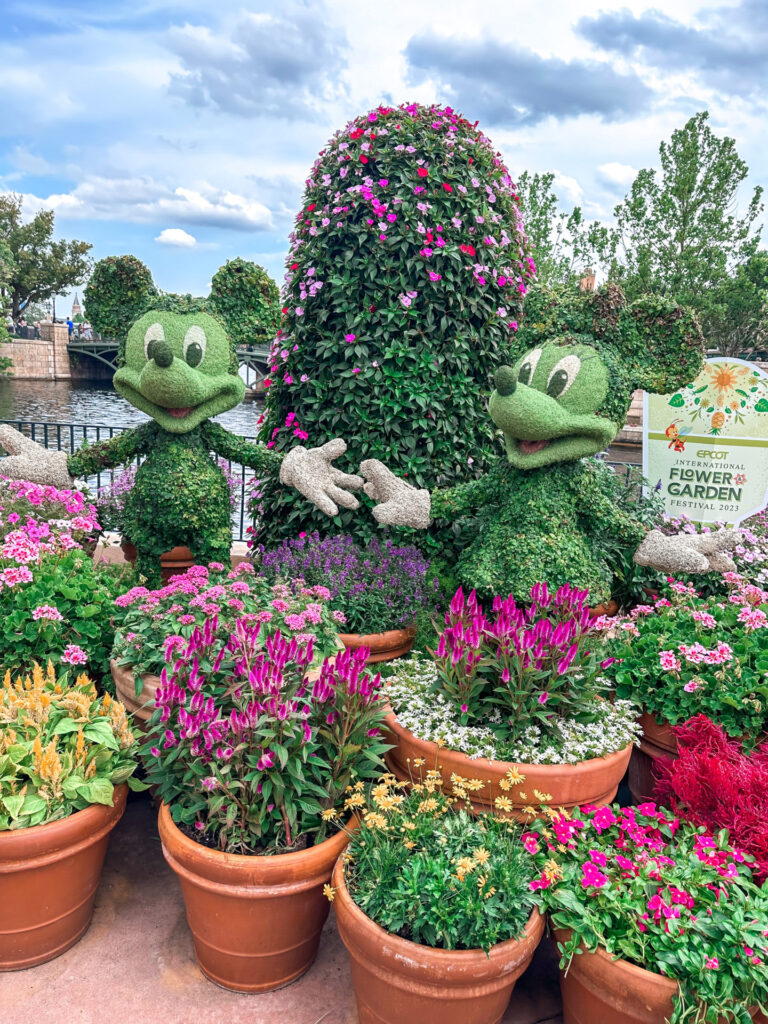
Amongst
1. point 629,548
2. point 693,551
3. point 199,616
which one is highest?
point 693,551

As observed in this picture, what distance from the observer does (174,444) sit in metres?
3.37

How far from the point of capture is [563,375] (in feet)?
9.29

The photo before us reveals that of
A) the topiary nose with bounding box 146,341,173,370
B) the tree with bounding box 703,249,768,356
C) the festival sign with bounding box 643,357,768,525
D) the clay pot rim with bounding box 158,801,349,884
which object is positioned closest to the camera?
the clay pot rim with bounding box 158,801,349,884

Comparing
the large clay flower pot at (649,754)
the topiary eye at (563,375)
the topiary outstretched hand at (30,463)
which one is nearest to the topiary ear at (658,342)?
the topiary eye at (563,375)

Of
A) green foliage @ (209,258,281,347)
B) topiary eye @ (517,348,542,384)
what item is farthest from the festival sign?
green foliage @ (209,258,281,347)

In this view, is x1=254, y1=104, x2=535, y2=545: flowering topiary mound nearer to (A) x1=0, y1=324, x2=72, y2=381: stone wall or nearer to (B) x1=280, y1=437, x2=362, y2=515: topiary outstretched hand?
(B) x1=280, y1=437, x2=362, y2=515: topiary outstretched hand

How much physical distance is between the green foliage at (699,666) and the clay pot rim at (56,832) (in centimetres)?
189

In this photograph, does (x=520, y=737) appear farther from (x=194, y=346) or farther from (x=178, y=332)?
(x=178, y=332)

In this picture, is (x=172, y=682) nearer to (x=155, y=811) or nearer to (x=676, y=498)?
(x=155, y=811)

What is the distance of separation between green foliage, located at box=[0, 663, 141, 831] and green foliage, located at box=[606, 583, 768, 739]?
6.10 ft

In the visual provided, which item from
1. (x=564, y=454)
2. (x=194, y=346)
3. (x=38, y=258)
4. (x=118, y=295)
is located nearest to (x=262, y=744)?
(x=564, y=454)

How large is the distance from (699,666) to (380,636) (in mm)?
1301

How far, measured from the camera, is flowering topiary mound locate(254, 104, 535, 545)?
343 cm

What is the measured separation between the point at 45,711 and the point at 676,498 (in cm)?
384
